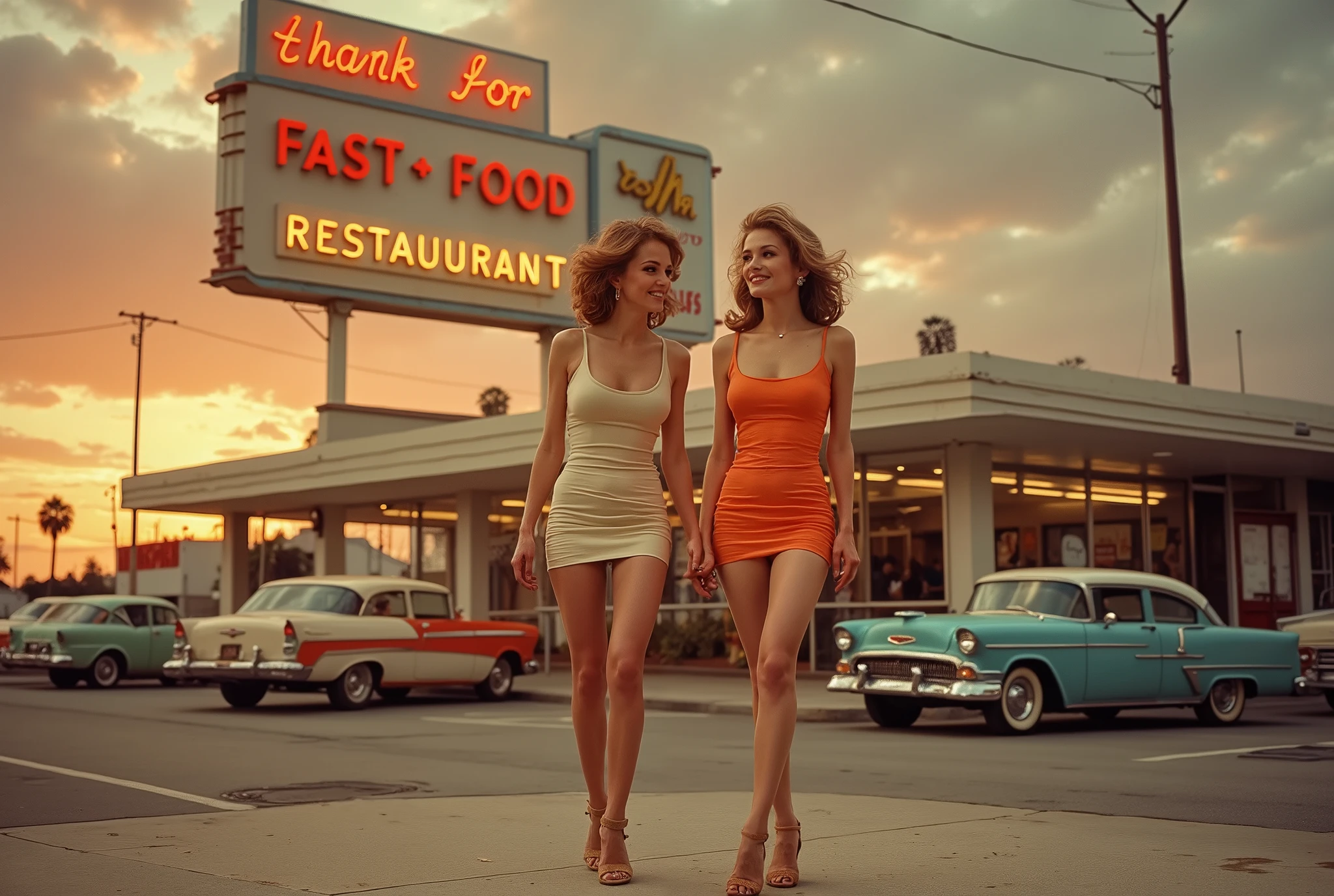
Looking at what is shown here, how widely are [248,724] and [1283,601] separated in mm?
18157

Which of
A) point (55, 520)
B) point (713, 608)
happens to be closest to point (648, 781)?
point (713, 608)

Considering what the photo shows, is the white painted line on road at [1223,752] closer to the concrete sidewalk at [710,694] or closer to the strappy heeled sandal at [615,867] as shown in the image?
the concrete sidewalk at [710,694]

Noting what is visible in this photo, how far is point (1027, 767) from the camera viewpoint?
1010cm

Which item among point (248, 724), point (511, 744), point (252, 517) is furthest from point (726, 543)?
point (252, 517)

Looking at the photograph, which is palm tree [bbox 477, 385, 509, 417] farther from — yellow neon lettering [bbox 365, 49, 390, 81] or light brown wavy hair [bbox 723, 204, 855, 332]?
light brown wavy hair [bbox 723, 204, 855, 332]

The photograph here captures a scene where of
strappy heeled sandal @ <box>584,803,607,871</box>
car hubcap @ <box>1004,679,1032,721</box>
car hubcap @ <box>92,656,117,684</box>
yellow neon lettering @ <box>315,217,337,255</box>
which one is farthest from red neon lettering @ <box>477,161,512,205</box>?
strappy heeled sandal @ <box>584,803,607,871</box>

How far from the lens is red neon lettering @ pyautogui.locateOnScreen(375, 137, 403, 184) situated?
96.3 feet

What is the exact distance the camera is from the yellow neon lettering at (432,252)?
97.4ft

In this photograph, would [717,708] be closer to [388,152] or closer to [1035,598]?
[1035,598]

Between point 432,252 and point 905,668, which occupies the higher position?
point 432,252

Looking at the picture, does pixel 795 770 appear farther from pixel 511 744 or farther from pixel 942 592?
pixel 942 592

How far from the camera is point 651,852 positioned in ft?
18.8

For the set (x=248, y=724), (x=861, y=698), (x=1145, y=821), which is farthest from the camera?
(x=861, y=698)

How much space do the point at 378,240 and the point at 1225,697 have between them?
1959 cm
